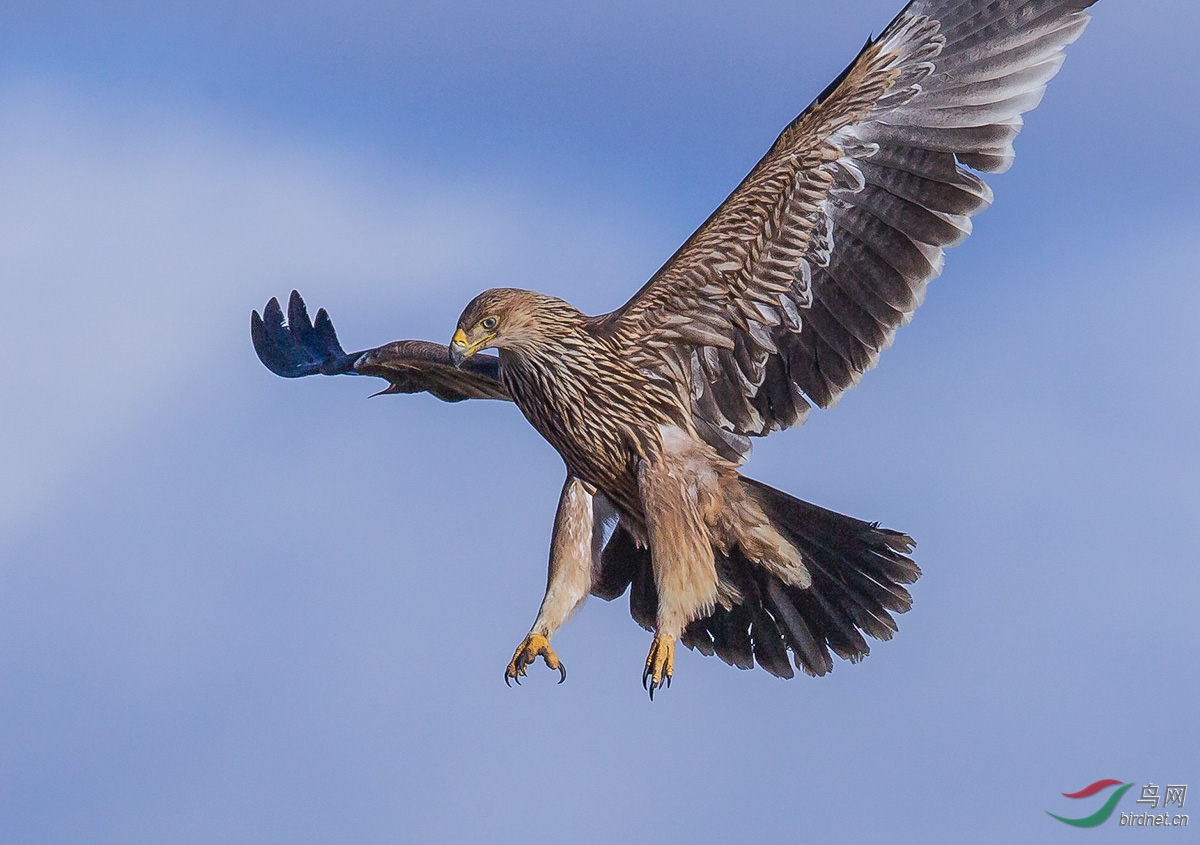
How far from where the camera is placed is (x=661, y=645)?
332 inches

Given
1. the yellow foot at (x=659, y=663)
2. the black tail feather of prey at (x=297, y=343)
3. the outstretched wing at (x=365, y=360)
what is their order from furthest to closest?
the black tail feather of prey at (x=297, y=343) < the outstretched wing at (x=365, y=360) < the yellow foot at (x=659, y=663)

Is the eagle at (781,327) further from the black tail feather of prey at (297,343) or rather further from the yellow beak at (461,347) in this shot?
the black tail feather of prey at (297,343)

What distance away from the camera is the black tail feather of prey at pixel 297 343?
36.8ft

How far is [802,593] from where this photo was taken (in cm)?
940

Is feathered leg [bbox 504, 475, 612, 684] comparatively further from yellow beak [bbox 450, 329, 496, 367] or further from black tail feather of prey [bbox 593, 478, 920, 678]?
yellow beak [bbox 450, 329, 496, 367]

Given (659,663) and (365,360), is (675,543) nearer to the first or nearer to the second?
(659,663)

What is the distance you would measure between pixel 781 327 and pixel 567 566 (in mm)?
1532

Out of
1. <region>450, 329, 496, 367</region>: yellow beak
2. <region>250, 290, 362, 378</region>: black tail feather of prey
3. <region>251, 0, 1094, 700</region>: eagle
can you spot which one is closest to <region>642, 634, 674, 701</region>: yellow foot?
<region>251, 0, 1094, 700</region>: eagle

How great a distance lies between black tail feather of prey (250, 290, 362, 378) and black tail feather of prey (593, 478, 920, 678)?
8.19 feet

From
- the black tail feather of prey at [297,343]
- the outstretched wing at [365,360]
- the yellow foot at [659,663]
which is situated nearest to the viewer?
the yellow foot at [659,663]

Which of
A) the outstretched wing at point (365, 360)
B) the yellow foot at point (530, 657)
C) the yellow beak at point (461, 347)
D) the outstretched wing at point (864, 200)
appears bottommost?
the yellow foot at point (530, 657)

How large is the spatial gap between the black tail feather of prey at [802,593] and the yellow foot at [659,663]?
2.80ft

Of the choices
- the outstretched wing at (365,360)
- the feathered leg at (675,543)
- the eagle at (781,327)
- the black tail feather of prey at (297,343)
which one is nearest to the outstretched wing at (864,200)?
the eagle at (781,327)

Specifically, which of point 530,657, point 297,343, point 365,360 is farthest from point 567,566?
point 297,343
